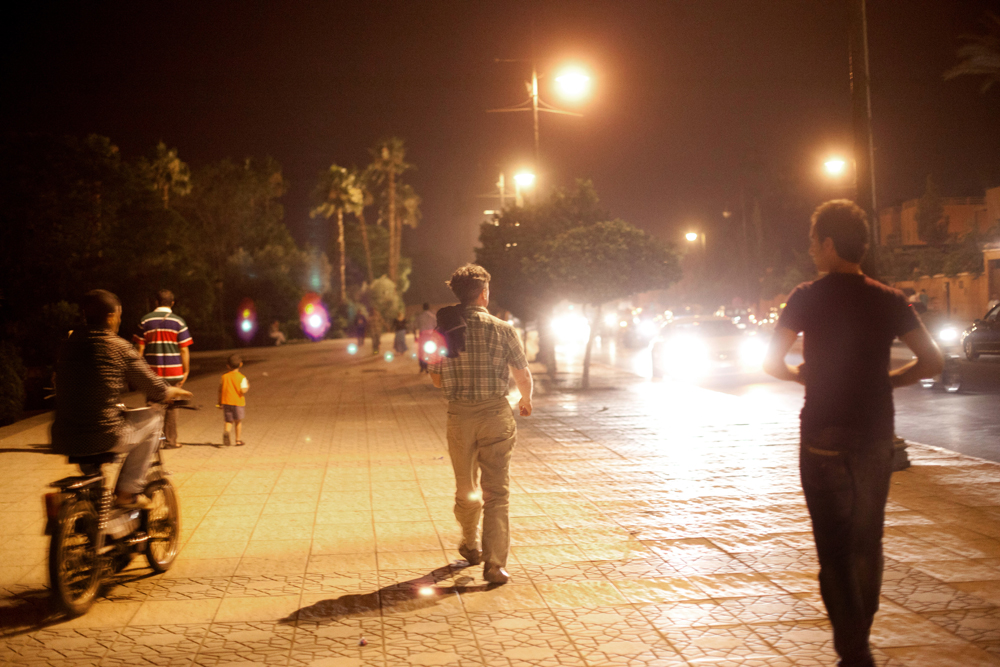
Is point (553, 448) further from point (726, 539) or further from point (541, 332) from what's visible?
point (541, 332)

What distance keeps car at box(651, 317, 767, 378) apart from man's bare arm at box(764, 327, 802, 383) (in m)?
17.9

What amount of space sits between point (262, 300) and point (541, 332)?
1504 inches

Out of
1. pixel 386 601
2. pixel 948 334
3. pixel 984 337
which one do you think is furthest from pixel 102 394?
pixel 948 334

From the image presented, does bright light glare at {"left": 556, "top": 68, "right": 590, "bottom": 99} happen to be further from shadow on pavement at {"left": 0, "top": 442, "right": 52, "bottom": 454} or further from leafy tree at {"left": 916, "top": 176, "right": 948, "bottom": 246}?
leafy tree at {"left": 916, "top": 176, "right": 948, "bottom": 246}

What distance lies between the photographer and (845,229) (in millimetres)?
4219

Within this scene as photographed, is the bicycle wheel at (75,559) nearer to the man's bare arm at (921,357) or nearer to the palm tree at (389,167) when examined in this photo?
the man's bare arm at (921,357)

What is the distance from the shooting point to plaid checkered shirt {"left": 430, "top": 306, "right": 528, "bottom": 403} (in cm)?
597

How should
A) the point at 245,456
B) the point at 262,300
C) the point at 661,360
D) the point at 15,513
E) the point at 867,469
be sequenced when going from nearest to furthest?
the point at 867,469 → the point at 15,513 → the point at 245,456 → the point at 661,360 → the point at 262,300

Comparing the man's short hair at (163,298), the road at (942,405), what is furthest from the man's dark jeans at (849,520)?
the man's short hair at (163,298)

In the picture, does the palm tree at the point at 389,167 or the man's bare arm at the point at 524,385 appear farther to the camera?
the palm tree at the point at 389,167

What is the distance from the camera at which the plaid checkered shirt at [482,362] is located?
5.97 m

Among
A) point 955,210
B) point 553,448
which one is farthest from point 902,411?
point 955,210

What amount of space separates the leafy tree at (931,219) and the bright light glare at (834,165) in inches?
1851

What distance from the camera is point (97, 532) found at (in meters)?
5.50
